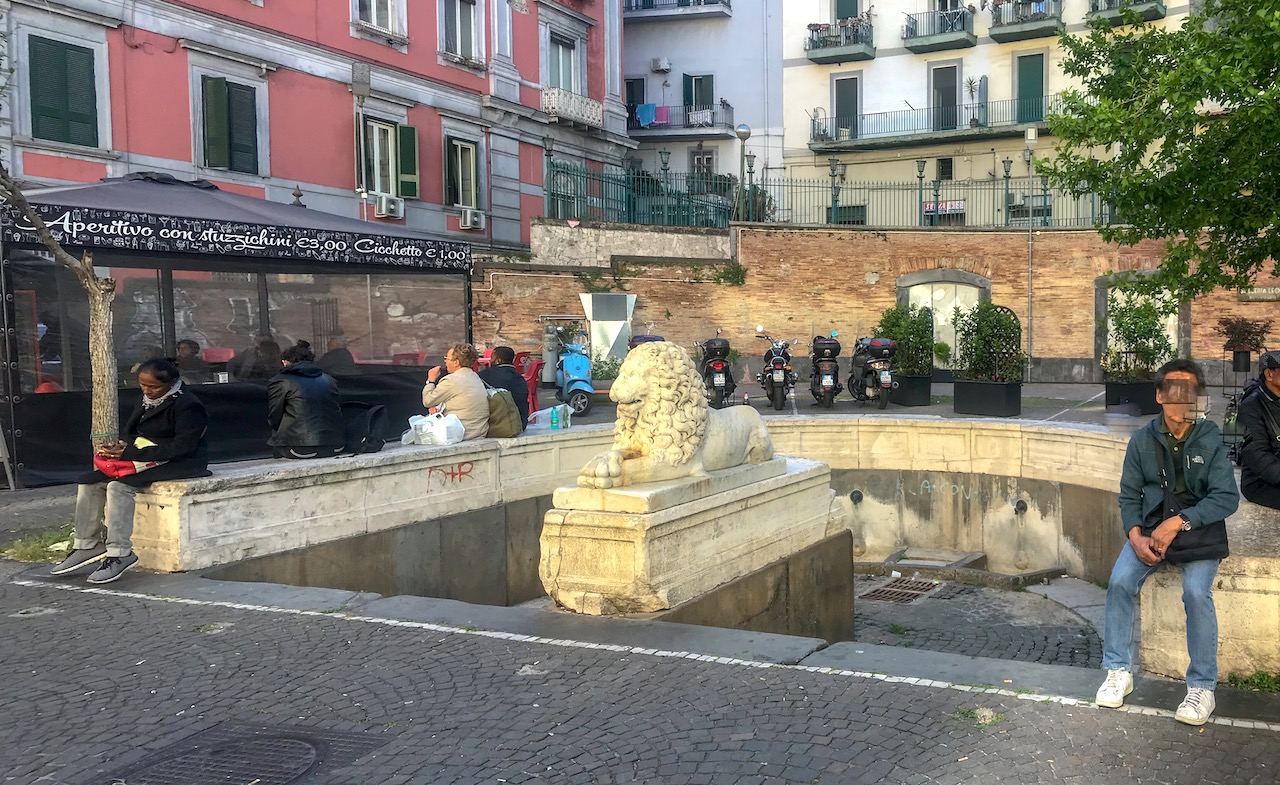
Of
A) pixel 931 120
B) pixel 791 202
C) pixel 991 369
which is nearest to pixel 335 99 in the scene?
pixel 791 202

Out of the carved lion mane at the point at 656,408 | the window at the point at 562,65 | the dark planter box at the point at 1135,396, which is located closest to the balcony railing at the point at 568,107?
the window at the point at 562,65

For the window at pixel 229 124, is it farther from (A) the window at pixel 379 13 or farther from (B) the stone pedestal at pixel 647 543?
(B) the stone pedestal at pixel 647 543

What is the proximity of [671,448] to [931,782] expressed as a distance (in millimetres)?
3459

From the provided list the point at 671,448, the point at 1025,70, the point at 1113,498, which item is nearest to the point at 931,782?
the point at 671,448

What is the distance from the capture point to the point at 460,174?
998 inches

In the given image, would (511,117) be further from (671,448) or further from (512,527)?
(671,448)

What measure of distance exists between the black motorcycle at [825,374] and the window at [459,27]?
43.0 feet

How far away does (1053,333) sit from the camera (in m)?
24.6

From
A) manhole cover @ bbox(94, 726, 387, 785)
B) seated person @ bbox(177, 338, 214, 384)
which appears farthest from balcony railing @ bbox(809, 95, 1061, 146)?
manhole cover @ bbox(94, 726, 387, 785)

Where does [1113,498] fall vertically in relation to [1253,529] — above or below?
below

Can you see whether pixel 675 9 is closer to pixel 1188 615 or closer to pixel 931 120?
pixel 931 120

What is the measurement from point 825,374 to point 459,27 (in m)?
14.3

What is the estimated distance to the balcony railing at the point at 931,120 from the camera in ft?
105

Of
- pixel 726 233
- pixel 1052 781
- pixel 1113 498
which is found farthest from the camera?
pixel 726 233
